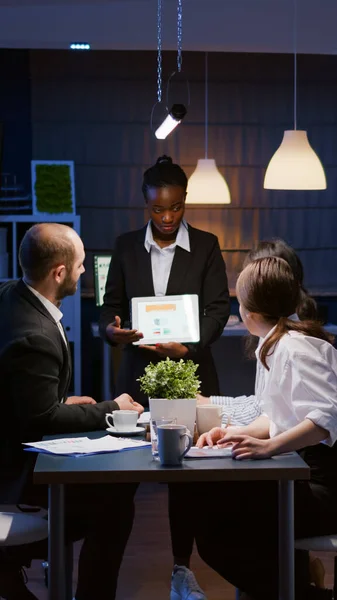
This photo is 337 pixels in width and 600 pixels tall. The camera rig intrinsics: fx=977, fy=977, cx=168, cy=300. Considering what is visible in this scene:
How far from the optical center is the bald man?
9.75 ft

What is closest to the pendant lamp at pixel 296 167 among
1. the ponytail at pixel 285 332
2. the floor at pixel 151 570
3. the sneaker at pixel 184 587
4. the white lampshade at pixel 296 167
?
the white lampshade at pixel 296 167

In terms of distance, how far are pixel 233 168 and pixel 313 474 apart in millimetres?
6258

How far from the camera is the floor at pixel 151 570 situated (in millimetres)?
4047

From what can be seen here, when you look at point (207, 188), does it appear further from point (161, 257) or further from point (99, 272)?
point (161, 257)

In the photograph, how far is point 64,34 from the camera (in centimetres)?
716

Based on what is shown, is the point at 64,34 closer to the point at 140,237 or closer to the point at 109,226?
the point at 109,226

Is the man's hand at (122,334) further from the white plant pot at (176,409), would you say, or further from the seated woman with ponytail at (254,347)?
the white plant pot at (176,409)

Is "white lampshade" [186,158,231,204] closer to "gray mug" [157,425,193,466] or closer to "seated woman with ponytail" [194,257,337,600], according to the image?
"seated woman with ponytail" [194,257,337,600]

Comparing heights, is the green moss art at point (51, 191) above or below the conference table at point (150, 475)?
above

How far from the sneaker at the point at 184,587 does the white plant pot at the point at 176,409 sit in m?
0.90

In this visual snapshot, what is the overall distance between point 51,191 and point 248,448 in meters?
5.37

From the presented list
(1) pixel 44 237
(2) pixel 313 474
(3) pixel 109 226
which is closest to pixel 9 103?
(3) pixel 109 226

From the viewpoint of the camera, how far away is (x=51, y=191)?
777cm

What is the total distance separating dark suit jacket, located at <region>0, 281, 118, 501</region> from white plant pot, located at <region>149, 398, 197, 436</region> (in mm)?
332
